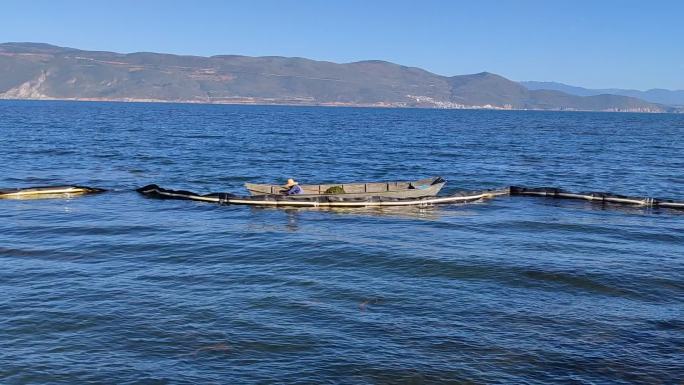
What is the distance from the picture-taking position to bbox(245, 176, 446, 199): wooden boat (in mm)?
42250

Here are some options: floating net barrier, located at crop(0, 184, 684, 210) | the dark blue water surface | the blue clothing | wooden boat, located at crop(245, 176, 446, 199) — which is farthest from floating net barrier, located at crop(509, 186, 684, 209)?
the blue clothing

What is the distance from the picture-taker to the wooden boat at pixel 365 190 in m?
42.2

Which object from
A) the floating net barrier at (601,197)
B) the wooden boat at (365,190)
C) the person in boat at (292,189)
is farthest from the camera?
the wooden boat at (365,190)

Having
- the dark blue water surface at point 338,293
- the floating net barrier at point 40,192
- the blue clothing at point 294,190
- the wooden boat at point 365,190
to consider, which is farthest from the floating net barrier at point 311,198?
the dark blue water surface at point 338,293

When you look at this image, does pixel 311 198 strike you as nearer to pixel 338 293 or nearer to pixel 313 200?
pixel 313 200

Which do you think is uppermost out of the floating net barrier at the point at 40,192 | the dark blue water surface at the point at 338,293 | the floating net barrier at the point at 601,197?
the floating net barrier at the point at 40,192

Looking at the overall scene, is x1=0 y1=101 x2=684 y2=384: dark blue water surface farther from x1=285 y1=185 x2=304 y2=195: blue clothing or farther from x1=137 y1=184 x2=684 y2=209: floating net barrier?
x1=285 y1=185 x2=304 y2=195: blue clothing

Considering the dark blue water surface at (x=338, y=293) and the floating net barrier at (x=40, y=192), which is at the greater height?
the floating net barrier at (x=40, y=192)

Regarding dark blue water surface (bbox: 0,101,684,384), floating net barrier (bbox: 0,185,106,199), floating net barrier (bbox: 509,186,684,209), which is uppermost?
floating net barrier (bbox: 0,185,106,199)

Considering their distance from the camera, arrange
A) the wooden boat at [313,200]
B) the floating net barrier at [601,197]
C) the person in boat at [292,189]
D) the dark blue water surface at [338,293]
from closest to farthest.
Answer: the dark blue water surface at [338,293] < the wooden boat at [313,200] < the person in boat at [292,189] < the floating net barrier at [601,197]

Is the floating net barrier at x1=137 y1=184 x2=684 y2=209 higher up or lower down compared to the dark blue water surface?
higher up

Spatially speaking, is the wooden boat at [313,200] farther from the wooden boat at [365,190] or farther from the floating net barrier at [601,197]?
the floating net barrier at [601,197]

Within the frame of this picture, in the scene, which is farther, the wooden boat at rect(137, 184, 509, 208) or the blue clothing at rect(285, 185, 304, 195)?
the blue clothing at rect(285, 185, 304, 195)

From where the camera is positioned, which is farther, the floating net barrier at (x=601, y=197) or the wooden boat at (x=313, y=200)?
the floating net barrier at (x=601, y=197)
